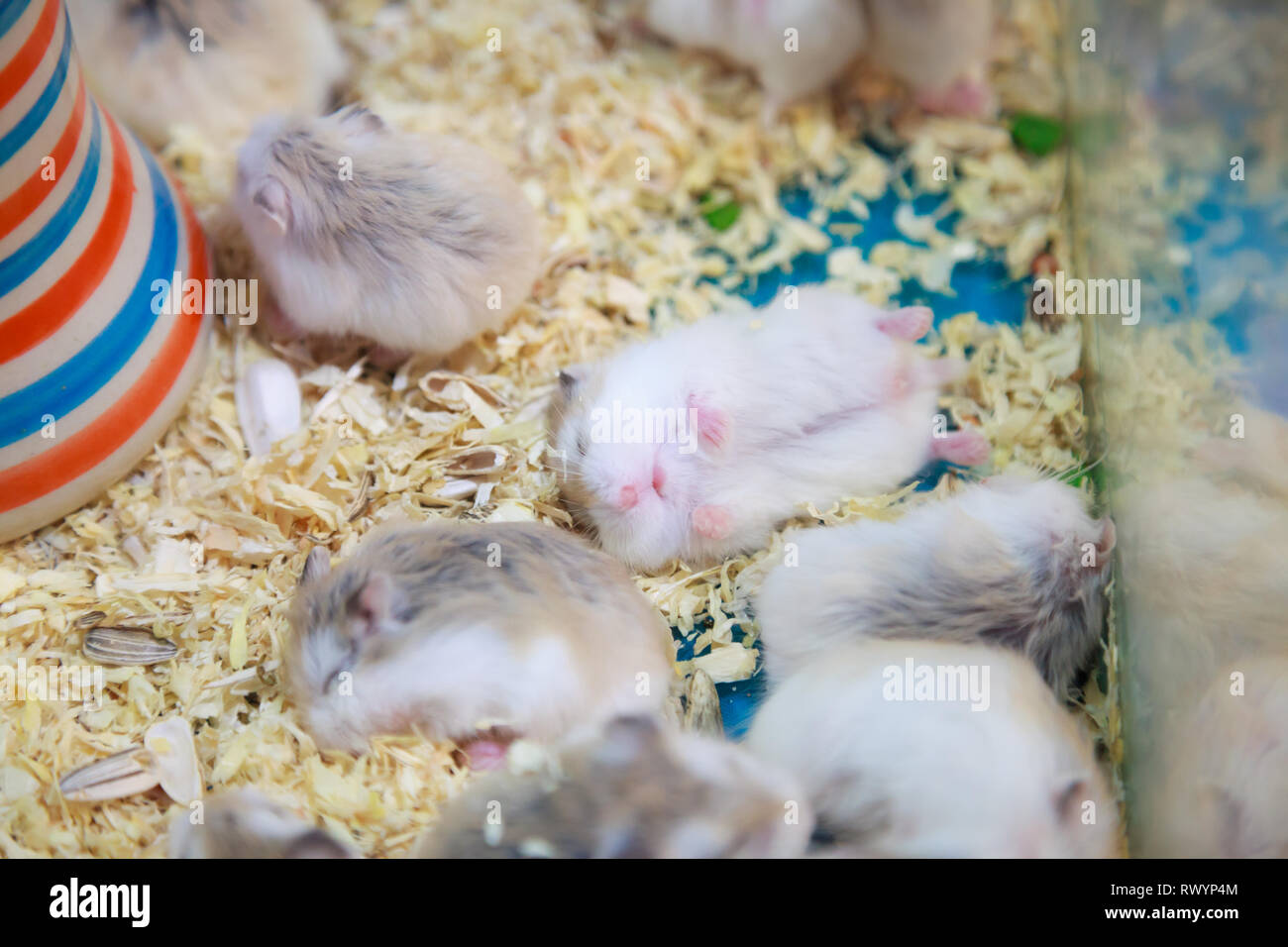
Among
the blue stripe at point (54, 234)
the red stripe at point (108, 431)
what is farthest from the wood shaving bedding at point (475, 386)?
the blue stripe at point (54, 234)

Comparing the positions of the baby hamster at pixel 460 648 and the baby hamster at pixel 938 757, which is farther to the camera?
the baby hamster at pixel 460 648

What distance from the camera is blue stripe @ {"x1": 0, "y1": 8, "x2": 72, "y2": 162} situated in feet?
6.66

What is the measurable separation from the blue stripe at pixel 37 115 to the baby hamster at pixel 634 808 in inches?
60.5

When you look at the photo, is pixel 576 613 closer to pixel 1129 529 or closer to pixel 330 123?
pixel 1129 529

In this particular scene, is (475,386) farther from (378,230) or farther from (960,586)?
(960,586)

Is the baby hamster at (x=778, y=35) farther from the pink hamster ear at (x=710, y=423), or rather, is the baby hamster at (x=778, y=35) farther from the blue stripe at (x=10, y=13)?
the blue stripe at (x=10, y=13)

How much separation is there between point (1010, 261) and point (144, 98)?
258cm

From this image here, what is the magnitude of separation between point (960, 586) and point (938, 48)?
1906 mm

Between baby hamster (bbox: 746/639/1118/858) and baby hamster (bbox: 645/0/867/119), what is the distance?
2025 mm

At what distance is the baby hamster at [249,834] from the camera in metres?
1.69
